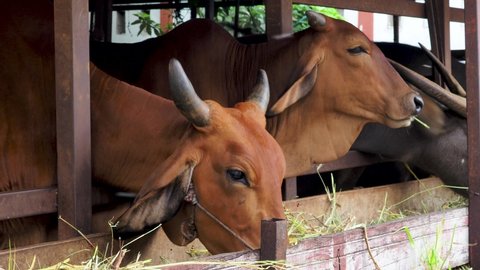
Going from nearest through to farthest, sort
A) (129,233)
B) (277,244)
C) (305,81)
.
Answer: (277,244)
(129,233)
(305,81)

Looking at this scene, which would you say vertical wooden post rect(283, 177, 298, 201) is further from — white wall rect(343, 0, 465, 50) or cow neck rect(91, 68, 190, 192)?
white wall rect(343, 0, 465, 50)

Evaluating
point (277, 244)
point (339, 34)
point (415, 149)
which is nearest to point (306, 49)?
point (339, 34)

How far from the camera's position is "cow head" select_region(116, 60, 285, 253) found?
401cm

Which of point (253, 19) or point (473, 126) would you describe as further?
point (253, 19)

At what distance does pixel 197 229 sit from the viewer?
422 cm

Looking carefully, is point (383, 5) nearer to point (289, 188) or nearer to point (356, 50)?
point (356, 50)

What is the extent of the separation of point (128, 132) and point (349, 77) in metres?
1.76

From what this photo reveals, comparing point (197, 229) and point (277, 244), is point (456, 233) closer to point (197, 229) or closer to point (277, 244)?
point (197, 229)

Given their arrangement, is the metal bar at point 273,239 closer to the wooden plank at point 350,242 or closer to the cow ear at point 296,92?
the wooden plank at point 350,242

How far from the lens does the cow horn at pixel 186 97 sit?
4.03 m

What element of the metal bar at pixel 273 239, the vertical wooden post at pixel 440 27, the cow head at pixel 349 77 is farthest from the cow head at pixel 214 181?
the vertical wooden post at pixel 440 27

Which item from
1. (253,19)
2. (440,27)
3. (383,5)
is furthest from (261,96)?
(253,19)

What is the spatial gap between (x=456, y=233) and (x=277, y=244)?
1885 mm

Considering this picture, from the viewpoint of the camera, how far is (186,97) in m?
4.09
